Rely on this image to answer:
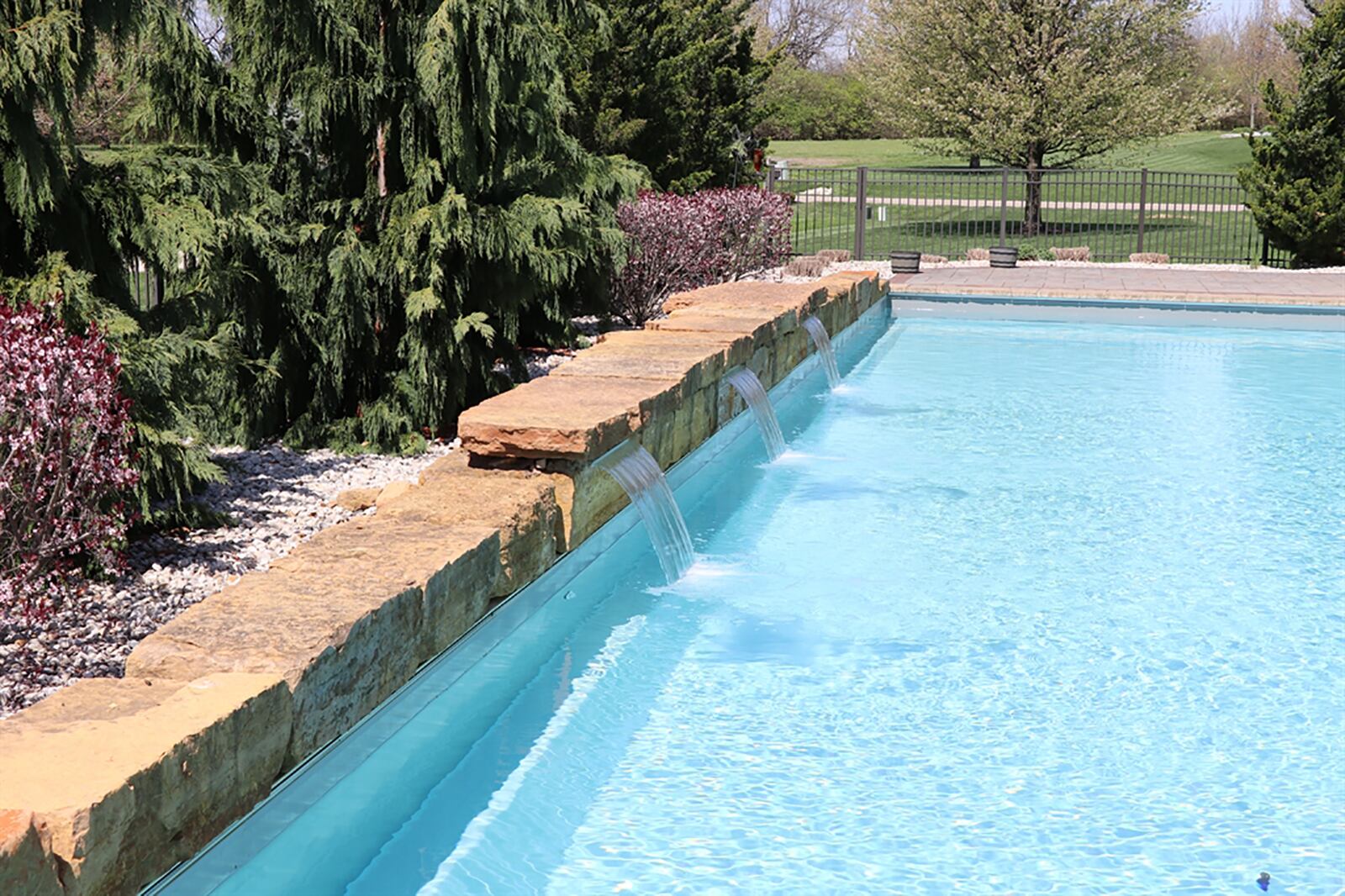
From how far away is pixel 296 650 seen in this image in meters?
3.31

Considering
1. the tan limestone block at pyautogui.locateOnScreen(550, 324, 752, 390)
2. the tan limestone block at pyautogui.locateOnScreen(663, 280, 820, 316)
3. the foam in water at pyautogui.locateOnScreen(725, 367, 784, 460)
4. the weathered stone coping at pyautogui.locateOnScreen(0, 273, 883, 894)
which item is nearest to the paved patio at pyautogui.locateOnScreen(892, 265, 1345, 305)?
the tan limestone block at pyautogui.locateOnScreen(663, 280, 820, 316)

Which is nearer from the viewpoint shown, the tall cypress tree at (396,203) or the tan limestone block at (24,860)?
the tan limestone block at (24,860)

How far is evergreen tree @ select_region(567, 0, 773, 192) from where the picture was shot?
49.6 feet

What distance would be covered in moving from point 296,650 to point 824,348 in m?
8.11

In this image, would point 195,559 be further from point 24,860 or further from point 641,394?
point 24,860

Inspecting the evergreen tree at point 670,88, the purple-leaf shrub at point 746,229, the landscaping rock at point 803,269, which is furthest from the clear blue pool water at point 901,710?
the landscaping rock at point 803,269

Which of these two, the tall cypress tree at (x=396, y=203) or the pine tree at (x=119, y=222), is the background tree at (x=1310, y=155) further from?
the pine tree at (x=119, y=222)

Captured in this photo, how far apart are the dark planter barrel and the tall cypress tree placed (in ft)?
36.4

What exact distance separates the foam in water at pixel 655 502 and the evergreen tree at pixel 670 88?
26.1ft

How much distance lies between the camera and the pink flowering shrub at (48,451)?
4.13m

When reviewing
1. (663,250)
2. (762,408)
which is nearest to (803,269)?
(663,250)

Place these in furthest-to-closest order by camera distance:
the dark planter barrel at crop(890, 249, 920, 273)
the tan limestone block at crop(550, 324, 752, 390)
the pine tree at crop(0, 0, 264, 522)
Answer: the dark planter barrel at crop(890, 249, 920, 273), the tan limestone block at crop(550, 324, 752, 390), the pine tree at crop(0, 0, 264, 522)

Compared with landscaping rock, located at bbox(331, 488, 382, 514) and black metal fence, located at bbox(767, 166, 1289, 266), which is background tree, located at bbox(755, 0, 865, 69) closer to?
black metal fence, located at bbox(767, 166, 1289, 266)

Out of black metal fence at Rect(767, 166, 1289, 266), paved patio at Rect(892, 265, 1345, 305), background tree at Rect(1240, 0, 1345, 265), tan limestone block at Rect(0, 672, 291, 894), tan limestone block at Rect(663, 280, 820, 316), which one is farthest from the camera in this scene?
black metal fence at Rect(767, 166, 1289, 266)
